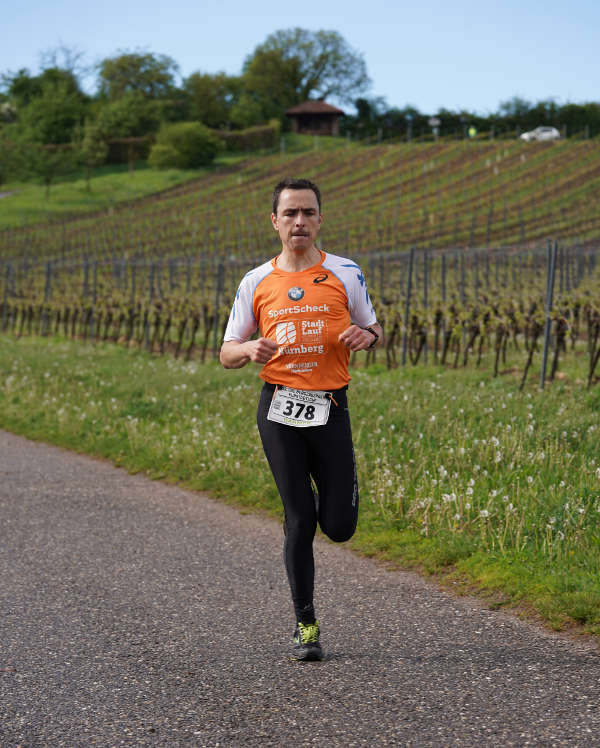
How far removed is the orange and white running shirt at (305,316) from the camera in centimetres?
415

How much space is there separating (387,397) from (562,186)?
53.0 m

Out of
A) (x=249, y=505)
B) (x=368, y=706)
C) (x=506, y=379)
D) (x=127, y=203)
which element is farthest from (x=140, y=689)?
(x=127, y=203)

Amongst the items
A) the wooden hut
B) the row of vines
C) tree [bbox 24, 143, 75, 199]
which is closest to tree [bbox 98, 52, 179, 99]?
the wooden hut

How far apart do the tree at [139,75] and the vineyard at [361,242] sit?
85.8ft

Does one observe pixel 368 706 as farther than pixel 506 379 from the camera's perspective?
No

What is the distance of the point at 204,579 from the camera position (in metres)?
5.62

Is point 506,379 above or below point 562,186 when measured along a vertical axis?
below

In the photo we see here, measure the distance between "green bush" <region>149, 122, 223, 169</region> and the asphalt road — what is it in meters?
79.7

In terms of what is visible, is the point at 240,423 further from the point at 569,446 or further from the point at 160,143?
the point at 160,143

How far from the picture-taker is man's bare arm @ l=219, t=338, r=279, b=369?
13.3 ft

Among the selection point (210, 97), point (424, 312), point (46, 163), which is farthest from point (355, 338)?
point (210, 97)

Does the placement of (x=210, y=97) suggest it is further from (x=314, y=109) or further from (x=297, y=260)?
(x=297, y=260)

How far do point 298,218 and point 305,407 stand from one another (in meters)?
0.84

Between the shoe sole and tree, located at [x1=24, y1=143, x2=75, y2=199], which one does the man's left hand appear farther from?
tree, located at [x1=24, y1=143, x2=75, y2=199]
